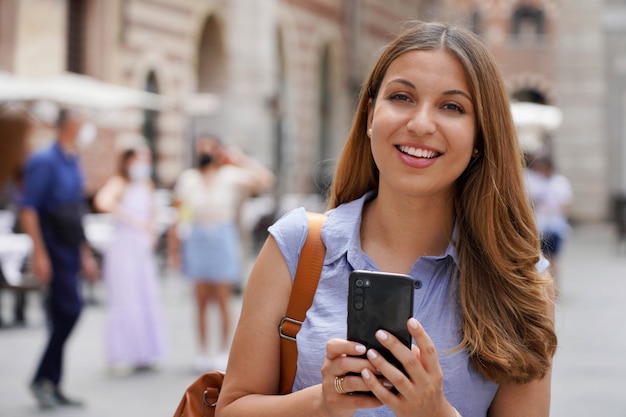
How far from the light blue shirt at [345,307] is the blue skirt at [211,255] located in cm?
643

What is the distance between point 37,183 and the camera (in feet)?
24.1

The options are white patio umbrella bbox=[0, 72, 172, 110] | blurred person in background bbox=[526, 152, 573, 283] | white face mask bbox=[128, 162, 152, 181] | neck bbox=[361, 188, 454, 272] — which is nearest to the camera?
neck bbox=[361, 188, 454, 272]

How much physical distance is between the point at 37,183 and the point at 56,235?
1.28 ft

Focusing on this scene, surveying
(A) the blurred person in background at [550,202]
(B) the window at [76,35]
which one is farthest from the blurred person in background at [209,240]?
(B) the window at [76,35]

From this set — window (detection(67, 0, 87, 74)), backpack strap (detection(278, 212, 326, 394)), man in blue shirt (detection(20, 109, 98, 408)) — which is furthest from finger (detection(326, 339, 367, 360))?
window (detection(67, 0, 87, 74))

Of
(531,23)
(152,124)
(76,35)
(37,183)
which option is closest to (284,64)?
(152,124)

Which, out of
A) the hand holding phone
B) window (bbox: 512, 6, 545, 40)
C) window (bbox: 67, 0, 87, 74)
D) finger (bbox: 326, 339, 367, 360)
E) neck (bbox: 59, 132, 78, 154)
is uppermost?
window (bbox: 512, 6, 545, 40)

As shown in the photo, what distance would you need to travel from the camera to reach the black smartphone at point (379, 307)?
2.01 metres

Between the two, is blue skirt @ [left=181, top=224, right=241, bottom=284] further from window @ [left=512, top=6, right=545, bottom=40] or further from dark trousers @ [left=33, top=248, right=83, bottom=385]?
window @ [left=512, top=6, right=545, bottom=40]

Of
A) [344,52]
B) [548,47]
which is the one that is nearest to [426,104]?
[344,52]

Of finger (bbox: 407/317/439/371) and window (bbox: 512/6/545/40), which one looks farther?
window (bbox: 512/6/545/40)

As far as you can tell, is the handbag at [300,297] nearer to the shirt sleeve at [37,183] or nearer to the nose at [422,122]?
the nose at [422,122]

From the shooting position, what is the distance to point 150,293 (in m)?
9.06

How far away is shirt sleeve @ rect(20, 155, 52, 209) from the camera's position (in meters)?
7.32
